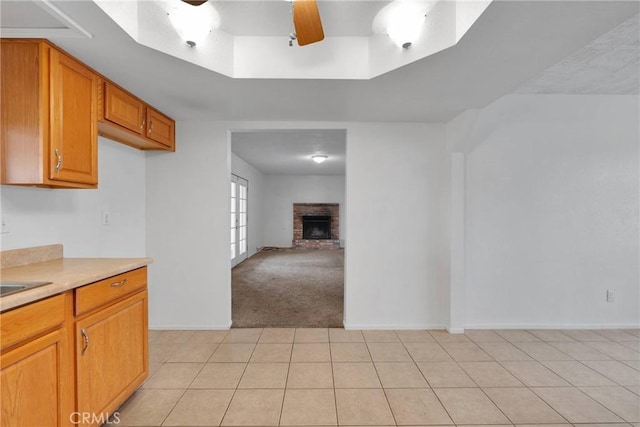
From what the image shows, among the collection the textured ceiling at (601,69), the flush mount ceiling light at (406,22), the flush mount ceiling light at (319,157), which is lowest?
the flush mount ceiling light at (406,22)

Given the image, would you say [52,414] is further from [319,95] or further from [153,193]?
[319,95]

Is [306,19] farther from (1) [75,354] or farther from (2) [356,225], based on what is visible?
(2) [356,225]

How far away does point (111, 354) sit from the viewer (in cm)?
171

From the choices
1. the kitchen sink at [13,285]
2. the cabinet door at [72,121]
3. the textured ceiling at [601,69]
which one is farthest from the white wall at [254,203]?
the textured ceiling at [601,69]

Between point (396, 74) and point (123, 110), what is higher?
point (396, 74)

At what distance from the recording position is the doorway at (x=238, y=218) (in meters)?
6.39

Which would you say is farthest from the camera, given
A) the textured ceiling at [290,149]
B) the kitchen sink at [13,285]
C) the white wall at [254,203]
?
the white wall at [254,203]

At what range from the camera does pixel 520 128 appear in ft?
10.3

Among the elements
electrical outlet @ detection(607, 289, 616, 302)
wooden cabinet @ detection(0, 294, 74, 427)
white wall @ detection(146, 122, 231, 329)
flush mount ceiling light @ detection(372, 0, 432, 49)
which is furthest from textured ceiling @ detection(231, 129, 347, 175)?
electrical outlet @ detection(607, 289, 616, 302)

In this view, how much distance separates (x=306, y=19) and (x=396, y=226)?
226cm

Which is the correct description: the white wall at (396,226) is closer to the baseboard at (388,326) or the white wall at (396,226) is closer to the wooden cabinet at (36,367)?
the baseboard at (388,326)

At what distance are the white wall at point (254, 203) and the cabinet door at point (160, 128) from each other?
3410mm

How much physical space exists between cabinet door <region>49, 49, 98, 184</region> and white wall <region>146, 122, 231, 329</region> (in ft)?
3.70

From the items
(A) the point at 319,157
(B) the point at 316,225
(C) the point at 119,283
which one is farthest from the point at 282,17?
(B) the point at 316,225
